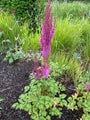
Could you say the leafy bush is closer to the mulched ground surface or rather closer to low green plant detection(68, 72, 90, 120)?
the mulched ground surface

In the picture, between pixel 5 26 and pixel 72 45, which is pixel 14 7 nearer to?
pixel 5 26

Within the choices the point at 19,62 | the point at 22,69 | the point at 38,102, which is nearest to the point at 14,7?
the point at 19,62

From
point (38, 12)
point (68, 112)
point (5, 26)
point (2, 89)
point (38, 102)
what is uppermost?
point (38, 12)

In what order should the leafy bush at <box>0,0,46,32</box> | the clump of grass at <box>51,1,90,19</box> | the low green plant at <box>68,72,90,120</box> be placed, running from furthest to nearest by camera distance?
1. the clump of grass at <box>51,1,90,19</box>
2. the leafy bush at <box>0,0,46,32</box>
3. the low green plant at <box>68,72,90,120</box>

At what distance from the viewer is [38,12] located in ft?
11.7

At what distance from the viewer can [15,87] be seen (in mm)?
2064

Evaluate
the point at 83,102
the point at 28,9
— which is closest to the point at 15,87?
the point at 83,102

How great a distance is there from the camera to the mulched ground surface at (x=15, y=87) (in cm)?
164

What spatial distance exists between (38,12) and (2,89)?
101 inches

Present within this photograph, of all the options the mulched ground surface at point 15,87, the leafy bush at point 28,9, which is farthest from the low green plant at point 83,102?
the leafy bush at point 28,9

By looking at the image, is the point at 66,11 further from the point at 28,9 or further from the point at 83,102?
the point at 83,102

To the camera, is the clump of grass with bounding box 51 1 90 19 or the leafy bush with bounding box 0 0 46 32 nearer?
the leafy bush with bounding box 0 0 46 32

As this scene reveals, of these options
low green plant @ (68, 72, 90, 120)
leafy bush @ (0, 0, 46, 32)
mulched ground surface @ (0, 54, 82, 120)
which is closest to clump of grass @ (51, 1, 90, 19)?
leafy bush @ (0, 0, 46, 32)

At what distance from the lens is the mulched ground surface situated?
164cm
